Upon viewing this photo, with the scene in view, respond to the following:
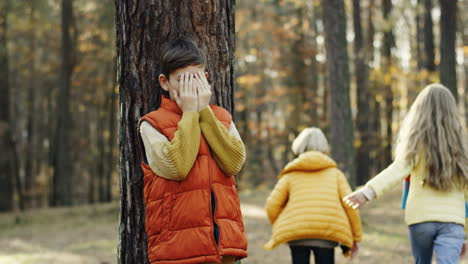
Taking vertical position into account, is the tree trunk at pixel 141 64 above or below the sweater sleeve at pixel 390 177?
above

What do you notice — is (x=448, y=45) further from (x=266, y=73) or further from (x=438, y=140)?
(x=266, y=73)

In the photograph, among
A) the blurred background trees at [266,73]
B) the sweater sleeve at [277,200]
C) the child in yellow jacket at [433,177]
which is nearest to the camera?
the child in yellow jacket at [433,177]

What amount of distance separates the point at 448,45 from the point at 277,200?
27.9 feet

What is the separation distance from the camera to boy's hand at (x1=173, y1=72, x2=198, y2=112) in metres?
3.18

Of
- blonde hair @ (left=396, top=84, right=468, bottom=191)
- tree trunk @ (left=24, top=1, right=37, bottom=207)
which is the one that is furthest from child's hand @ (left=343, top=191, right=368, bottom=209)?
tree trunk @ (left=24, top=1, right=37, bottom=207)

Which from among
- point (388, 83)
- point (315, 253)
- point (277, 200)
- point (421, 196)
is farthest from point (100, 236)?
point (388, 83)

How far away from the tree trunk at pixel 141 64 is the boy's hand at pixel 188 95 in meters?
0.51

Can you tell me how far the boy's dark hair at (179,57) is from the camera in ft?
10.7

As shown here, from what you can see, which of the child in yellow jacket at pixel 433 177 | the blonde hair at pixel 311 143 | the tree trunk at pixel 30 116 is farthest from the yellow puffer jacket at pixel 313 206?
the tree trunk at pixel 30 116

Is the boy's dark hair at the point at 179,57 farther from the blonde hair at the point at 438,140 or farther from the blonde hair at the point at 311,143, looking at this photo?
the blonde hair at the point at 311,143

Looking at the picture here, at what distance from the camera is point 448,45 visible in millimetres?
12609

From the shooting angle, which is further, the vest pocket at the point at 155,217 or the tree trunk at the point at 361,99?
the tree trunk at the point at 361,99

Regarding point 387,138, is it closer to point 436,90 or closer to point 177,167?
point 436,90

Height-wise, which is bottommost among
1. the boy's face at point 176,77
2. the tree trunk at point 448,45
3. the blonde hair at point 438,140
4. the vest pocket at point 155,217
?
the vest pocket at point 155,217
